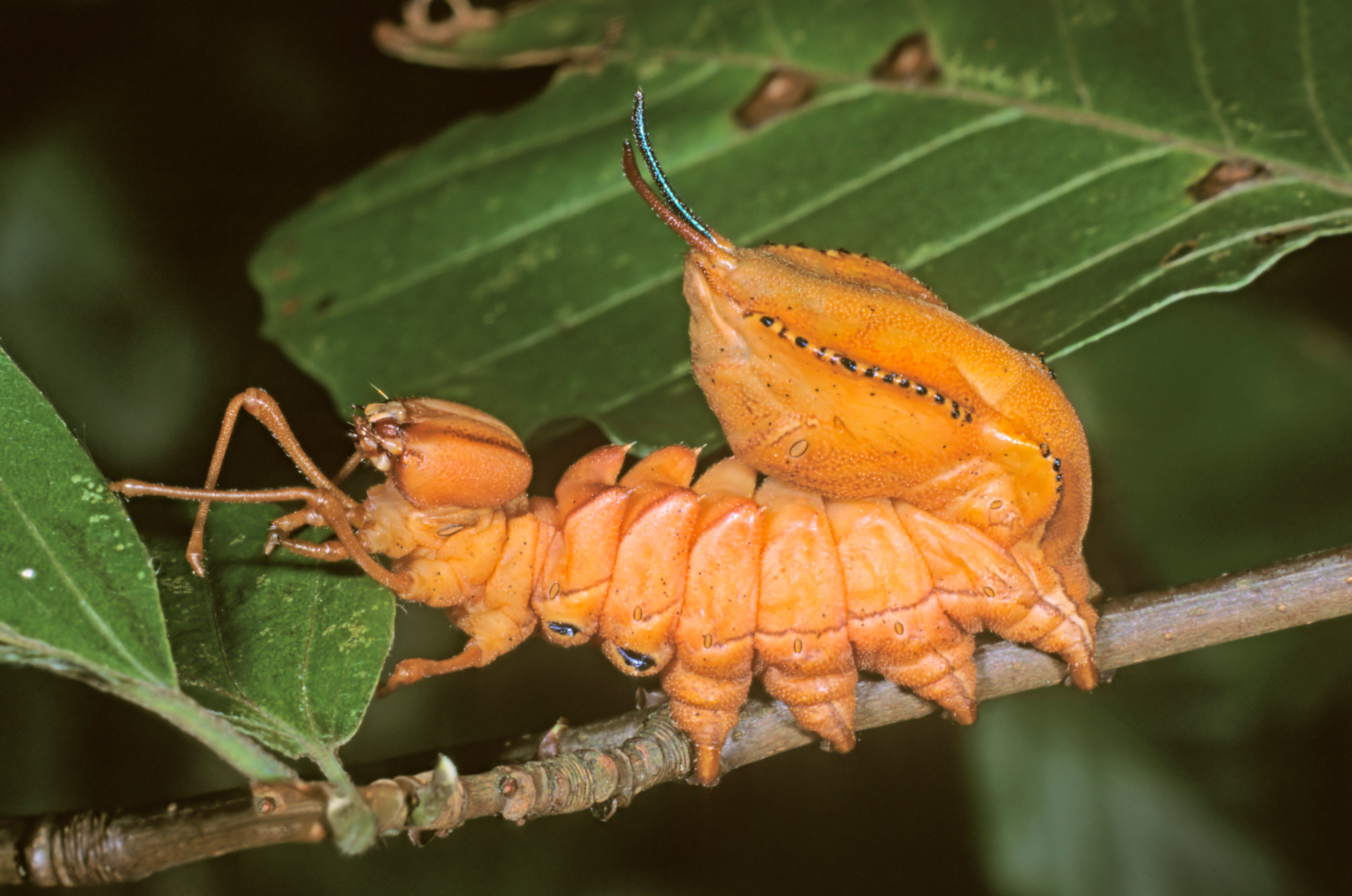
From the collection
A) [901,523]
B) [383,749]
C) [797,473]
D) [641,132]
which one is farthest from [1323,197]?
[383,749]

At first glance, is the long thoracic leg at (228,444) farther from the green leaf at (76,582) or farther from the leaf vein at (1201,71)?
the leaf vein at (1201,71)

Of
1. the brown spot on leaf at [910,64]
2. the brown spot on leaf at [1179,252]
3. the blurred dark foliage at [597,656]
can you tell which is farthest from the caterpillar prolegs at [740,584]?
the blurred dark foliage at [597,656]

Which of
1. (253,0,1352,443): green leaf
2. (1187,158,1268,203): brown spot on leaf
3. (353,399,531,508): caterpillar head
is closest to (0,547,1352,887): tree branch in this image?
(353,399,531,508): caterpillar head

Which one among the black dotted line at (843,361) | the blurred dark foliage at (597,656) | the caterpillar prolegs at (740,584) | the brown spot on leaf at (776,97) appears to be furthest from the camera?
the blurred dark foliage at (597,656)

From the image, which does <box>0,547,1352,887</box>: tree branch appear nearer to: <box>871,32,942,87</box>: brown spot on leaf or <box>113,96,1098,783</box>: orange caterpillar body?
<box>113,96,1098,783</box>: orange caterpillar body

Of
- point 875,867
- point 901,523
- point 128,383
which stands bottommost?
point 875,867

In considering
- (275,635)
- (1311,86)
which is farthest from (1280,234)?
(275,635)

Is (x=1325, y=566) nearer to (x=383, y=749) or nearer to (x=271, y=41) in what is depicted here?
(x=383, y=749)
